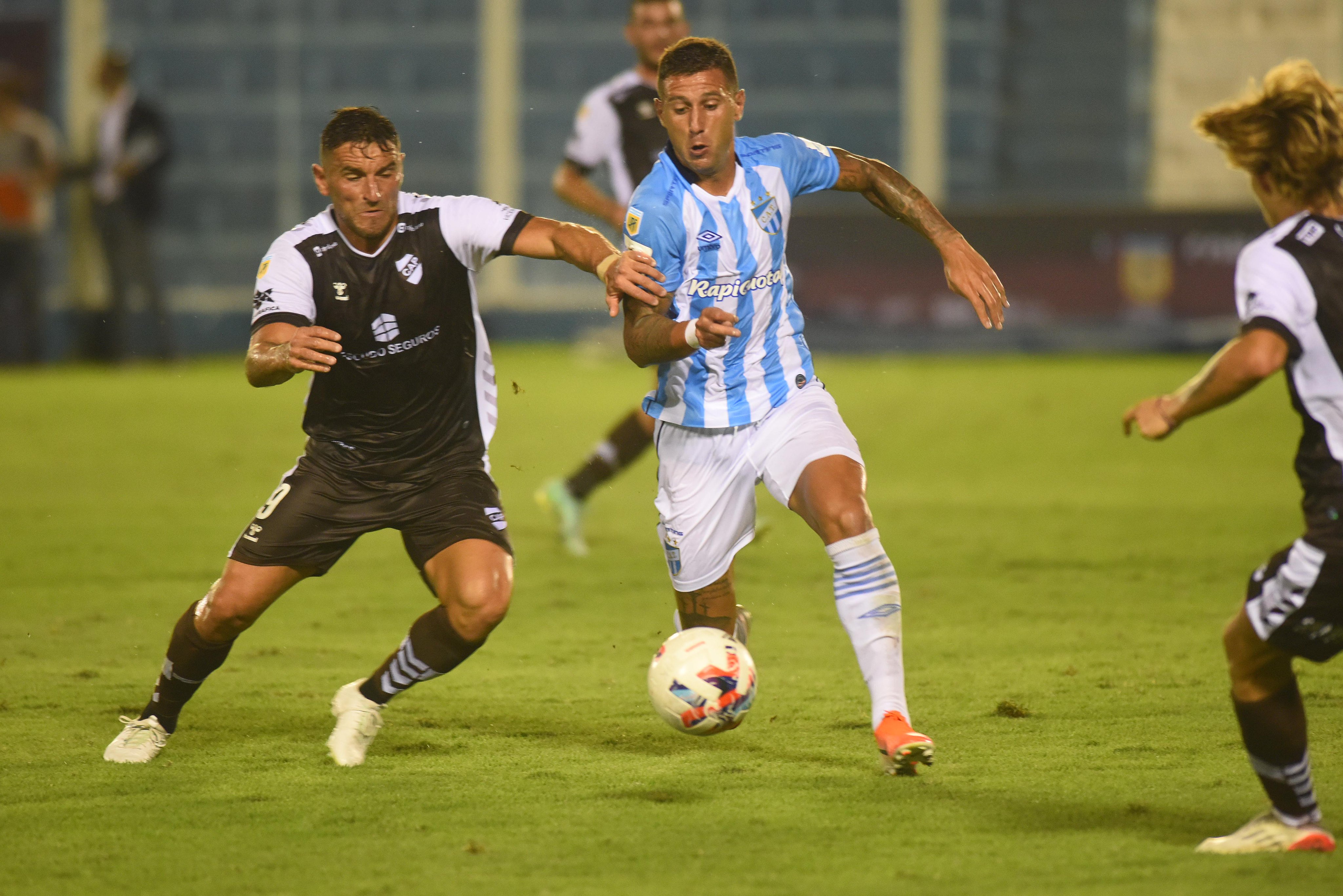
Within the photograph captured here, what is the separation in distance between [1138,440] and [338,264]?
28.6 ft

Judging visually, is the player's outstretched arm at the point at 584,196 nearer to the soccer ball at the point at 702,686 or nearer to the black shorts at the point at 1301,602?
the soccer ball at the point at 702,686

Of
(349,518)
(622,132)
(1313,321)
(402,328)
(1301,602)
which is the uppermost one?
(1313,321)

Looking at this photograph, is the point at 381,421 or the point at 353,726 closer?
the point at 353,726

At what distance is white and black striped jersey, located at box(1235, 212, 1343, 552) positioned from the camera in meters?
3.46

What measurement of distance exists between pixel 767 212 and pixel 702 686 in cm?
139

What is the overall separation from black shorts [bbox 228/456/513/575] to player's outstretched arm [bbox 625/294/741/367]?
69 cm

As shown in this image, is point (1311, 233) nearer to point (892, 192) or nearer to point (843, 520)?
point (843, 520)

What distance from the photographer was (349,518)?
4.82 metres

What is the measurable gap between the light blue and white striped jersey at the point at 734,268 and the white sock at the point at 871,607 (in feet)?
1.82

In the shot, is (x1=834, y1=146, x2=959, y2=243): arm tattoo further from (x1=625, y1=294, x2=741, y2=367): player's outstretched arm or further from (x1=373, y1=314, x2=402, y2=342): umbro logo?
(x1=373, y1=314, x2=402, y2=342): umbro logo

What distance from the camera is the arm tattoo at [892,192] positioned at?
500cm

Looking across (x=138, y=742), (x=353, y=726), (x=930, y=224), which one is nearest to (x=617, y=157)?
(x=930, y=224)

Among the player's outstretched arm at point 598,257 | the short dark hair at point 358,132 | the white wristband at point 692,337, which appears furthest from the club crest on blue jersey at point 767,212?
the short dark hair at point 358,132

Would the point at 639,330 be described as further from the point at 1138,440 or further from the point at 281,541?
the point at 1138,440
